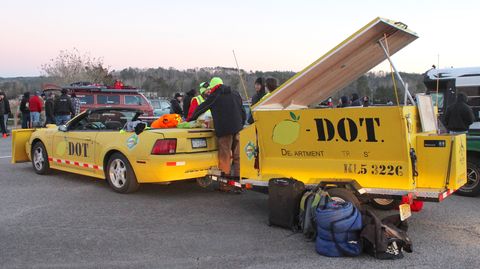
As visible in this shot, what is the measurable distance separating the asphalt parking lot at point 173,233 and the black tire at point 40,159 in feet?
3.78

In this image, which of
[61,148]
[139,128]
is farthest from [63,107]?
[139,128]

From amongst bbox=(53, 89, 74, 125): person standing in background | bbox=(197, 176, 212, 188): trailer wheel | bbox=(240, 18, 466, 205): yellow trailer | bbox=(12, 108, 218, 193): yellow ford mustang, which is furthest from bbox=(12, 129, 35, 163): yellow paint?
bbox=(53, 89, 74, 125): person standing in background

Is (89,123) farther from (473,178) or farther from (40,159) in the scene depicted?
(473,178)

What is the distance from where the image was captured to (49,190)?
7602 mm

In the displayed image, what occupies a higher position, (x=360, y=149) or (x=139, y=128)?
(x=139, y=128)

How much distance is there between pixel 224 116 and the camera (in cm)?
686

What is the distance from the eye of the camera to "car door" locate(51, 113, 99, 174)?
7.75 metres

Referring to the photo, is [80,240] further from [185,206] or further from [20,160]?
[20,160]

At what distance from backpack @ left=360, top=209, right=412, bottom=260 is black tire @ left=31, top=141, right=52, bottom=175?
6.48 meters

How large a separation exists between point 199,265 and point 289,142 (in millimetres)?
1927

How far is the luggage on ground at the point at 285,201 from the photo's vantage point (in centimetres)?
532

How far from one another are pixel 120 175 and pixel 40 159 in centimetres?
263

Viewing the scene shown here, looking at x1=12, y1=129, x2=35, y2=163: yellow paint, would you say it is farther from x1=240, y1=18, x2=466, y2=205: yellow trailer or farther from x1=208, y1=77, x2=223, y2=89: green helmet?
x1=240, y1=18, x2=466, y2=205: yellow trailer

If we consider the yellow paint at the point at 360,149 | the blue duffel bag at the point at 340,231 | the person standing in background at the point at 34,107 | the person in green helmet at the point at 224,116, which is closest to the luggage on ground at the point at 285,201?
the yellow paint at the point at 360,149
